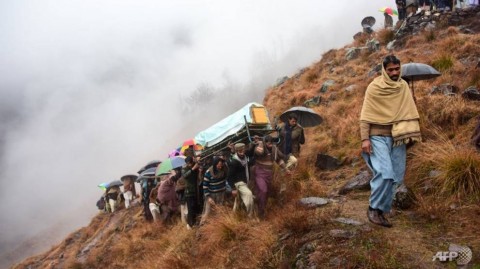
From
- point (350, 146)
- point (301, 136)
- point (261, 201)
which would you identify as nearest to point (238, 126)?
point (301, 136)

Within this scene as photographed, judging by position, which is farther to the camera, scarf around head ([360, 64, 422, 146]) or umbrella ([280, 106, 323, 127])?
umbrella ([280, 106, 323, 127])

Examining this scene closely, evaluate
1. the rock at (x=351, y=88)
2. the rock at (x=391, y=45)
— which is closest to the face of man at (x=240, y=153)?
the rock at (x=351, y=88)

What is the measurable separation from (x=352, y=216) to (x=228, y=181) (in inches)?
122

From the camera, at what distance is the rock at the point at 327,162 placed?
370 inches

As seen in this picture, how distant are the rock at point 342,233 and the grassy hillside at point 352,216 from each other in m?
0.01

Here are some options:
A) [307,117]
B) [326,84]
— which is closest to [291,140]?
[307,117]

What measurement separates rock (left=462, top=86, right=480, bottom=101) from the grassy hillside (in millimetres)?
210

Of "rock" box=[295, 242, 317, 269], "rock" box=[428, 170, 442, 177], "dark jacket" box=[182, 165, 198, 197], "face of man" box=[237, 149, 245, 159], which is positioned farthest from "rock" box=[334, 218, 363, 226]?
"dark jacket" box=[182, 165, 198, 197]

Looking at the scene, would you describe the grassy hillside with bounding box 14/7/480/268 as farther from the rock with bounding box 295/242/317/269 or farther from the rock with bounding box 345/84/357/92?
the rock with bounding box 345/84/357/92

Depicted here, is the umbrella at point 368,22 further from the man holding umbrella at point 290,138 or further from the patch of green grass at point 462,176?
the patch of green grass at point 462,176

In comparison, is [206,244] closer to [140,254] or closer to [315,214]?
[315,214]

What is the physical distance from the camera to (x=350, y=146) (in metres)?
10.1

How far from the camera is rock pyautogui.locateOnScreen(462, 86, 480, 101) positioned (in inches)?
337

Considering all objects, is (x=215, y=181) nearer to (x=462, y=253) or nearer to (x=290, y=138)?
(x=290, y=138)
